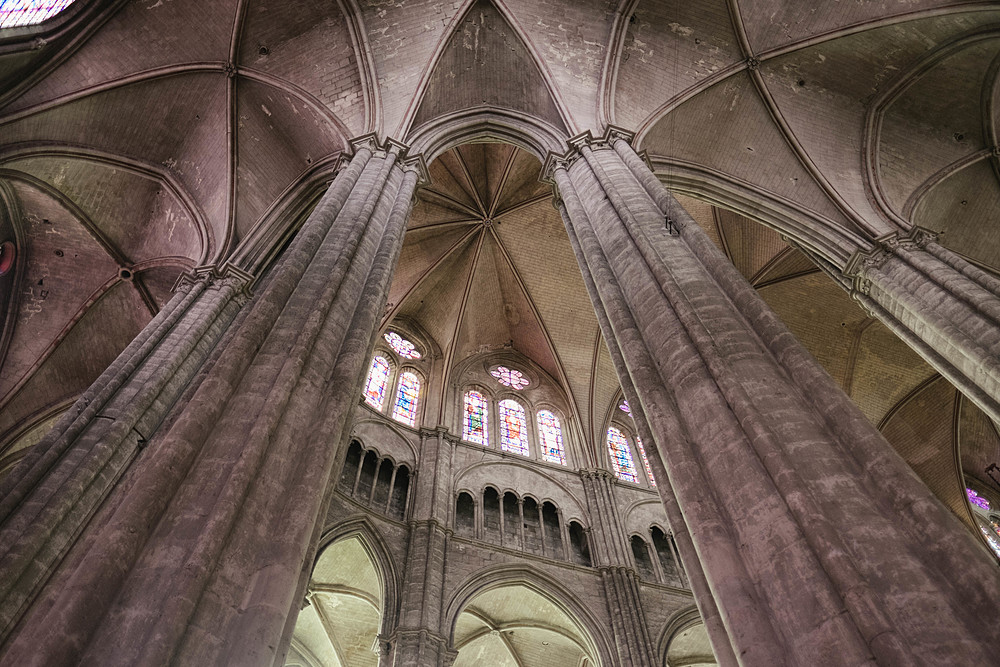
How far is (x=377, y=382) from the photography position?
49.1 ft

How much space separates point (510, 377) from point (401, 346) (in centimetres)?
336

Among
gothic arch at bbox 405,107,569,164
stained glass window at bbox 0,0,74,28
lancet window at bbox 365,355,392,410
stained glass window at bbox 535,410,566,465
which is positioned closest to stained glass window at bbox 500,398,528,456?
stained glass window at bbox 535,410,566,465

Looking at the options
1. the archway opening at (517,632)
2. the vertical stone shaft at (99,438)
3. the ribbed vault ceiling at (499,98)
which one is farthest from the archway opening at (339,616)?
the ribbed vault ceiling at (499,98)

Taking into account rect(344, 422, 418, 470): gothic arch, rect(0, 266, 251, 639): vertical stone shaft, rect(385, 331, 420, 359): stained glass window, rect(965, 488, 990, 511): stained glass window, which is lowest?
rect(0, 266, 251, 639): vertical stone shaft

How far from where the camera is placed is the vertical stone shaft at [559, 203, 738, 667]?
12.9 feet

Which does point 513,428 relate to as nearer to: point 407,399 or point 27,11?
point 407,399

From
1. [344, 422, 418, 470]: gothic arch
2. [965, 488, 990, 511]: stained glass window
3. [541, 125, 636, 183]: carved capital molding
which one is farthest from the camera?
[965, 488, 990, 511]: stained glass window

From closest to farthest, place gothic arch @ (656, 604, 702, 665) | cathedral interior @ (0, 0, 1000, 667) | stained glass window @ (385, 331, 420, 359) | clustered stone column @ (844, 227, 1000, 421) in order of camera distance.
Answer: cathedral interior @ (0, 0, 1000, 667), clustered stone column @ (844, 227, 1000, 421), gothic arch @ (656, 604, 702, 665), stained glass window @ (385, 331, 420, 359)

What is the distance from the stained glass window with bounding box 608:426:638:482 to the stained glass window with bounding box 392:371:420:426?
5.34m

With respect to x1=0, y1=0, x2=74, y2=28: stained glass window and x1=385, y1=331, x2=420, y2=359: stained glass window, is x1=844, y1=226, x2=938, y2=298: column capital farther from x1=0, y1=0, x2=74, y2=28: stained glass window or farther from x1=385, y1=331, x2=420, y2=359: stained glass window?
x1=0, y1=0, x2=74, y2=28: stained glass window

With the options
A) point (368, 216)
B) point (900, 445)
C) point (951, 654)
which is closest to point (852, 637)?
point (951, 654)

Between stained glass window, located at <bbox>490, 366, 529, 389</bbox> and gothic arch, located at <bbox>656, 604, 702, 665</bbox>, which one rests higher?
stained glass window, located at <bbox>490, 366, 529, 389</bbox>

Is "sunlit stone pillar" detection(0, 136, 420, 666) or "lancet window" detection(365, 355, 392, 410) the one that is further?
"lancet window" detection(365, 355, 392, 410)

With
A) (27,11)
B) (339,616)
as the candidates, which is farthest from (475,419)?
(27,11)
